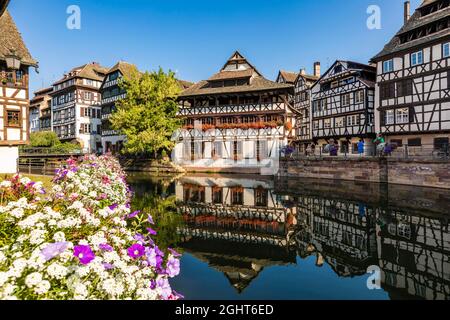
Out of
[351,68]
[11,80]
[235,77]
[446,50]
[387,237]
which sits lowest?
[387,237]

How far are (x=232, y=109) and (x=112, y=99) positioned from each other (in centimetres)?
2148

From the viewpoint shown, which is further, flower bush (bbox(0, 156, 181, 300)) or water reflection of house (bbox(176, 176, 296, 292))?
water reflection of house (bbox(176, 176, 296, 292))

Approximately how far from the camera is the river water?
21.6 feet

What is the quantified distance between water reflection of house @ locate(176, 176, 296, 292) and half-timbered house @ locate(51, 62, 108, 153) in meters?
38.3

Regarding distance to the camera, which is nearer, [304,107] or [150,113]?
[150,113]

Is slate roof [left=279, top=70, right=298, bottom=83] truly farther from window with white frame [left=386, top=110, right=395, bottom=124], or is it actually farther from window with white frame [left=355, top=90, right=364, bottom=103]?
window with white frame [left=386, top=110, right=395, bottom=124]

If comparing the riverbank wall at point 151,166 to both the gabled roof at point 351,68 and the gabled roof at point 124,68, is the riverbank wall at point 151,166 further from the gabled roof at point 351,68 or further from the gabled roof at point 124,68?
the gabled roof at point 351,68

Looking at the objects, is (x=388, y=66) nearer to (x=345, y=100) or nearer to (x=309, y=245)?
(x=345, y=100)

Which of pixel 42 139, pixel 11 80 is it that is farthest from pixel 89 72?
pixel 11 80

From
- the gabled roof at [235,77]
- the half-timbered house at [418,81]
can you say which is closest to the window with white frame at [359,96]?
the half-timbered house at [418,81]

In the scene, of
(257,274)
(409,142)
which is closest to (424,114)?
(409,142)

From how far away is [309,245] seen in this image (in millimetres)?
9789

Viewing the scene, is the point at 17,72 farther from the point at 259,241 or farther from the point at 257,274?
the point at 257,274

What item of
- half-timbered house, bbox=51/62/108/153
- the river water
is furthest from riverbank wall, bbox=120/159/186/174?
the river water
